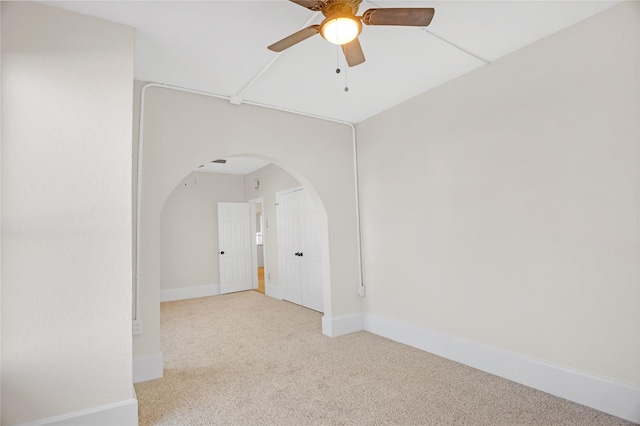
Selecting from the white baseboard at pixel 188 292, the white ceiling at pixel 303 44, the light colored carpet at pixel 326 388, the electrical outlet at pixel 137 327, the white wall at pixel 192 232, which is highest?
the white ceiling at pixel 303 44

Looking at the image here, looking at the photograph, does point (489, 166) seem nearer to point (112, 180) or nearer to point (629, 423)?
point (629, 423)

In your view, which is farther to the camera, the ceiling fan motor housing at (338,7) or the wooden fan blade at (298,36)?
the wooden fan blade at (298,36)

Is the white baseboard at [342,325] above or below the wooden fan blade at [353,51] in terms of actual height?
below

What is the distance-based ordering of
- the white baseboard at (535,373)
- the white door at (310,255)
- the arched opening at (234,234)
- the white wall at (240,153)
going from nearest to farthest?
the white baseboard at (535,373), the white wall at (240,153), the white door at (310,255), the arched opening at (234,234)

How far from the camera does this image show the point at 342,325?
4.00 meters

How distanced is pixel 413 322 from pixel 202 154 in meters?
2.91

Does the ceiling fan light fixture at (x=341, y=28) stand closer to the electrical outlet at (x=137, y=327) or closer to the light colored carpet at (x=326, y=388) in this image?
the light colored carpet at (x=326, y=388)

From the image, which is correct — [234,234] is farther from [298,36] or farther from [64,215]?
[298,36]

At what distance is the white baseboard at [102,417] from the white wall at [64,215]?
1 cm

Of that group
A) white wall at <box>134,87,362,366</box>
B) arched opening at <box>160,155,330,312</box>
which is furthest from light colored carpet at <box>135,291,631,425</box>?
arched opening at <box>160,155,330,312</box>

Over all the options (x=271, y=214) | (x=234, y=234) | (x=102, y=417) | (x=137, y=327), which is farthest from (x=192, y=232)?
(x=102, y=417)

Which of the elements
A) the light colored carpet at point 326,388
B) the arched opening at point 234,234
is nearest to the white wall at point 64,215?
the light colored carpet at point 326,388

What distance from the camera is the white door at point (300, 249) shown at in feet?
17.5

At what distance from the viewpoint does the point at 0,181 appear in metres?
1.87
